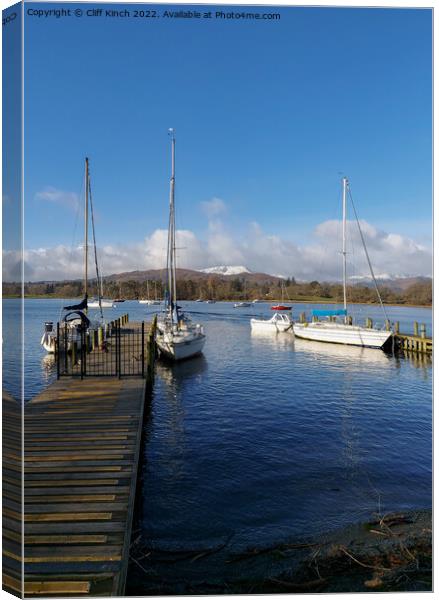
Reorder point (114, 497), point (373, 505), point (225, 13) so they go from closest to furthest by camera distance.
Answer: point (225, 13) < point (114, 497) < point (373, 505)

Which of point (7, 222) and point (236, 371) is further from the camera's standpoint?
point (236, 371)

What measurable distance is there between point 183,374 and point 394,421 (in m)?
8.40

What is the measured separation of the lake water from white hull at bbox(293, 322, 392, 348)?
7.69 meters

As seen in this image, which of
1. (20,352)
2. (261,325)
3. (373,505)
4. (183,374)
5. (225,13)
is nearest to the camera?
(20,352)

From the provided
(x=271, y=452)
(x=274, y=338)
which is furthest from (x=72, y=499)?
(x=274, y=338)

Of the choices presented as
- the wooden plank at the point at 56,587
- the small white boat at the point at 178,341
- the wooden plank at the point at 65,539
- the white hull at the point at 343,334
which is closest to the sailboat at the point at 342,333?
the white hull at the point at 343,334

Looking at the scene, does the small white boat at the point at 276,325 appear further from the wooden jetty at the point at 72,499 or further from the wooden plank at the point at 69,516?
the wooden plank at the point at 69,516

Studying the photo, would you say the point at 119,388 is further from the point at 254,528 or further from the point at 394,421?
the point at 394,421

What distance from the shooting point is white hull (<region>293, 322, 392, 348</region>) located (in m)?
22.8

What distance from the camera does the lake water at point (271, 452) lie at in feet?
16.1

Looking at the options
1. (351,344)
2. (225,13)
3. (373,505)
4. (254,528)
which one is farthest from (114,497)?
(351,344)

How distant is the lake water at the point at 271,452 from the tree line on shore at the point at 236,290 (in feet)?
0.93

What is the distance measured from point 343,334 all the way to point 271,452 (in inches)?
722

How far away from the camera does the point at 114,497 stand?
3.73 m
